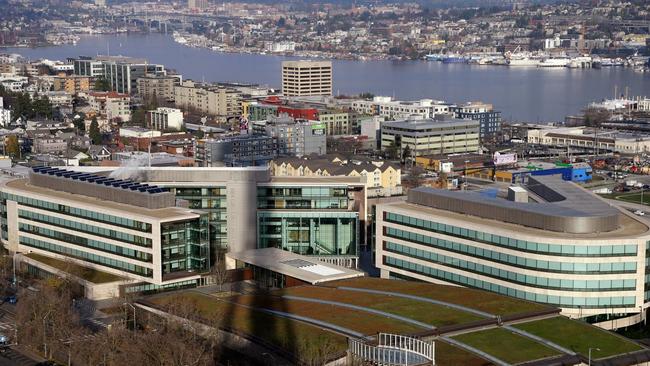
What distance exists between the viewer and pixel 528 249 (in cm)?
742

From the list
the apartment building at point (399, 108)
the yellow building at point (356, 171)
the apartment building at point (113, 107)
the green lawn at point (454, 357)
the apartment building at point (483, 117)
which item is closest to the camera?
the green lawn at point (454, 357)

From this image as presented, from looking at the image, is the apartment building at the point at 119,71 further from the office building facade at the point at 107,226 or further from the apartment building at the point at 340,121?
the office building facade at the point at 107,226

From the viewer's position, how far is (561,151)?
1830cm

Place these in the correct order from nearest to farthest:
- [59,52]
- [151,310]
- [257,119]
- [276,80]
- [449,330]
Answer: [449,330] → [151,310] → [257,119] → [276,80] → [59,52]

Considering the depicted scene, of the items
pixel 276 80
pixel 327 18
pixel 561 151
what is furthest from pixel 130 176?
pixel 327 18

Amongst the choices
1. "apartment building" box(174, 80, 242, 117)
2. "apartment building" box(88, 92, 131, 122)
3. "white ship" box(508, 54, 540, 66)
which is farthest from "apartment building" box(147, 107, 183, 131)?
"white ship" box(508, 54, 540, 66)

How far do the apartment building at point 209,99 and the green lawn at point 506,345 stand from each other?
635 inches

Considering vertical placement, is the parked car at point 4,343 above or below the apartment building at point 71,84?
below

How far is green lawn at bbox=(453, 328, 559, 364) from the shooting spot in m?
5.98

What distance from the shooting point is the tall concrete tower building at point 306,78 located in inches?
979

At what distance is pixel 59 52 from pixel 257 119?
84.6 feet

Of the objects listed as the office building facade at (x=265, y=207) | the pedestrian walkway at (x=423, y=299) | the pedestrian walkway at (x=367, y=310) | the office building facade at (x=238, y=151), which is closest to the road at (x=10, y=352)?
the pedestrian walkway at (x=367, y=310)

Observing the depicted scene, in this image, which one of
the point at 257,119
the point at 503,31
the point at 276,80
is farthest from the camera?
the point at 503,31

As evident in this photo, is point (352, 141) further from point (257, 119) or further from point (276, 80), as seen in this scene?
point (276, 80)
